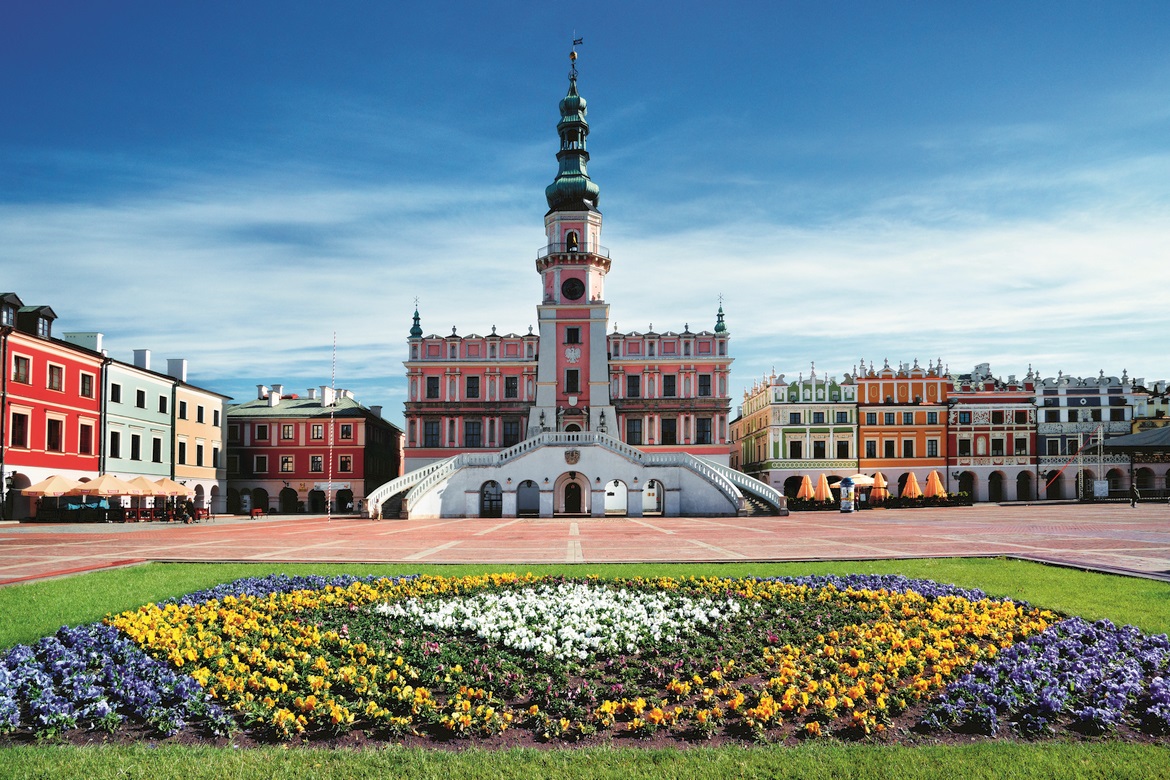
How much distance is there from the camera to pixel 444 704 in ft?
27.6

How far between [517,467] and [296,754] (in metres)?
46.1

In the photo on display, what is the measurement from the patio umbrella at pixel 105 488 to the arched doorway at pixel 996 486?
71553 millimetres

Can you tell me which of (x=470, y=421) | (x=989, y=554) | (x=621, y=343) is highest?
(x=621, y=343)

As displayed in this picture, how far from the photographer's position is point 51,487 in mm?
42844

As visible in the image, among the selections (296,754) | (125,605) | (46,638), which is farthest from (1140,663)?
(125,605)

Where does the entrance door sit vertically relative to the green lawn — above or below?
below

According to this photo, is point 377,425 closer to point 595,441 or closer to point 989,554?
point 595,441

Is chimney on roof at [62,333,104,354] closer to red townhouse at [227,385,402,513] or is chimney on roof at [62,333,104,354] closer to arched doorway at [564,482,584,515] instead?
red townhouse at [227,385,402,513]

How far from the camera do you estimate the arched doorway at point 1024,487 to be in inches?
3095

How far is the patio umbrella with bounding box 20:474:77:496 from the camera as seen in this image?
42594 millimetres

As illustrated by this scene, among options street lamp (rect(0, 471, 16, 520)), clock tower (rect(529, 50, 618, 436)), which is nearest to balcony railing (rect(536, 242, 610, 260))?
clock tower (rect(529, 50, 618, 436))

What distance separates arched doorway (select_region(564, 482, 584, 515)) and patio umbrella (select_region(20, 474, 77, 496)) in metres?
31.8

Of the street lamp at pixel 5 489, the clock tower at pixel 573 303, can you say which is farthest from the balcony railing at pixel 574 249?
the street lamp at pixel 5 489

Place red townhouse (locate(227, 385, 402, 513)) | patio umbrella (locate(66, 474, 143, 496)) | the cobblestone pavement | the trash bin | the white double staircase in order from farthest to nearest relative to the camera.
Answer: red townhouse (locate(227, 385, 402, 513)), the trash bin, the white double staircase, patio umbrella (locate(66, 474, 143, 496)), the cobblestone pavement
